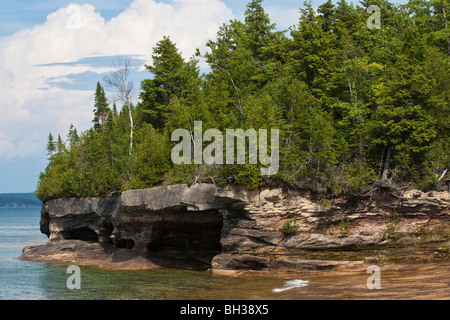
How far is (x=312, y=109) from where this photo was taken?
3838 cm

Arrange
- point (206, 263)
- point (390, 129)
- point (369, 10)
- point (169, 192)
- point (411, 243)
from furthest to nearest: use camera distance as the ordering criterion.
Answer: point (369, 10), point (206, 263), point (169, 192), point (390, 129), point (411, 243)

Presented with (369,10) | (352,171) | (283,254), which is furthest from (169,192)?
(369,10)

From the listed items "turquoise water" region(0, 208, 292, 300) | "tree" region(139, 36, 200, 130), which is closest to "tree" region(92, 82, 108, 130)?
"tree" region(139, 36, 200, 130)

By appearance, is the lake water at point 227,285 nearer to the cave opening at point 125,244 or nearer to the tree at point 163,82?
the cave opening at point 125,244

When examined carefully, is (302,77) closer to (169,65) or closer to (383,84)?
(383,84)

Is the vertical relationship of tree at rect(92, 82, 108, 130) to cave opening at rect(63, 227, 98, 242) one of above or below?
above

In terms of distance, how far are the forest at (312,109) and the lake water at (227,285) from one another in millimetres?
6295

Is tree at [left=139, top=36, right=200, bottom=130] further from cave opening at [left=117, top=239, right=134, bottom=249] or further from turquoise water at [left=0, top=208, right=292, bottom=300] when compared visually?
turquoise water at [left=0, top=208, right=292, bottom=300]

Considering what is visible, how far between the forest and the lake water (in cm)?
630

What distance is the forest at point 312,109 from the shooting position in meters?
34.4

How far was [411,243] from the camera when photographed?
32281 millimetres

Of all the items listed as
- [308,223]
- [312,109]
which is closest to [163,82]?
[312,109]

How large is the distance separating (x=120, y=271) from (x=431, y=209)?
74.8ft

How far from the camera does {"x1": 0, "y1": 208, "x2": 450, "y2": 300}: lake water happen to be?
25109mm
